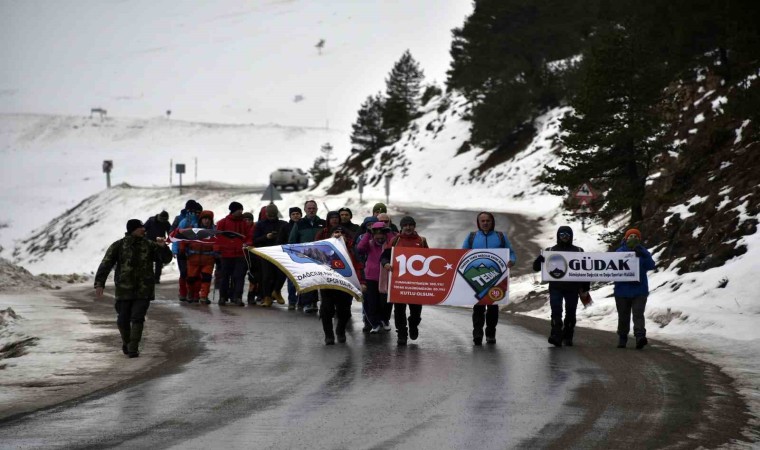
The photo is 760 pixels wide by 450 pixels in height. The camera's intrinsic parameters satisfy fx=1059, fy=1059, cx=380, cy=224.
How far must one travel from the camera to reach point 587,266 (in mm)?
15266

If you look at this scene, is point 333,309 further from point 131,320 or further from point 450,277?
point 131,320

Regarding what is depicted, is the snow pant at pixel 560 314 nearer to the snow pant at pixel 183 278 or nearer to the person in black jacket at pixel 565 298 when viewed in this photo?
the person in black jacket at pixel 565 298

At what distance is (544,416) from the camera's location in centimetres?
925

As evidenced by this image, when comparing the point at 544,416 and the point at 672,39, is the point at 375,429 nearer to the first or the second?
the point at 544,416

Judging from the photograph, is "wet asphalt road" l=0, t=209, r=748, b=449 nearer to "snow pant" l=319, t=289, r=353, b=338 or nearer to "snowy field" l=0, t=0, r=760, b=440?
"snow pant" l=319, t=289, r=353, b=338

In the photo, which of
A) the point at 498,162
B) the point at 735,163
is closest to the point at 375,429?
the point at 735,163

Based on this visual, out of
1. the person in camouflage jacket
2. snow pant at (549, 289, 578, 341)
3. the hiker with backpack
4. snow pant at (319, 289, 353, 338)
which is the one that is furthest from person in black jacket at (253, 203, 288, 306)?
snow pant at (549, 289, 578, 341)

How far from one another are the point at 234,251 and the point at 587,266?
864 cm

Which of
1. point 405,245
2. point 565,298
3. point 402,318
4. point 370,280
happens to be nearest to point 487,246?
point 405,245

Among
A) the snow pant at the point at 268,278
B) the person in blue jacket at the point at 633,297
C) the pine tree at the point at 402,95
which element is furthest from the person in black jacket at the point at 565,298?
the pine tree at the point at 402,95

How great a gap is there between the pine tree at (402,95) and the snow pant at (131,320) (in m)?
72.4

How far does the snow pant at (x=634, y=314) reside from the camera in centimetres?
1438

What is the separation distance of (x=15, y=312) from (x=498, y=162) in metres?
44.7

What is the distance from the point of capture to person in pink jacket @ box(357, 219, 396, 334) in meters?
15.7
